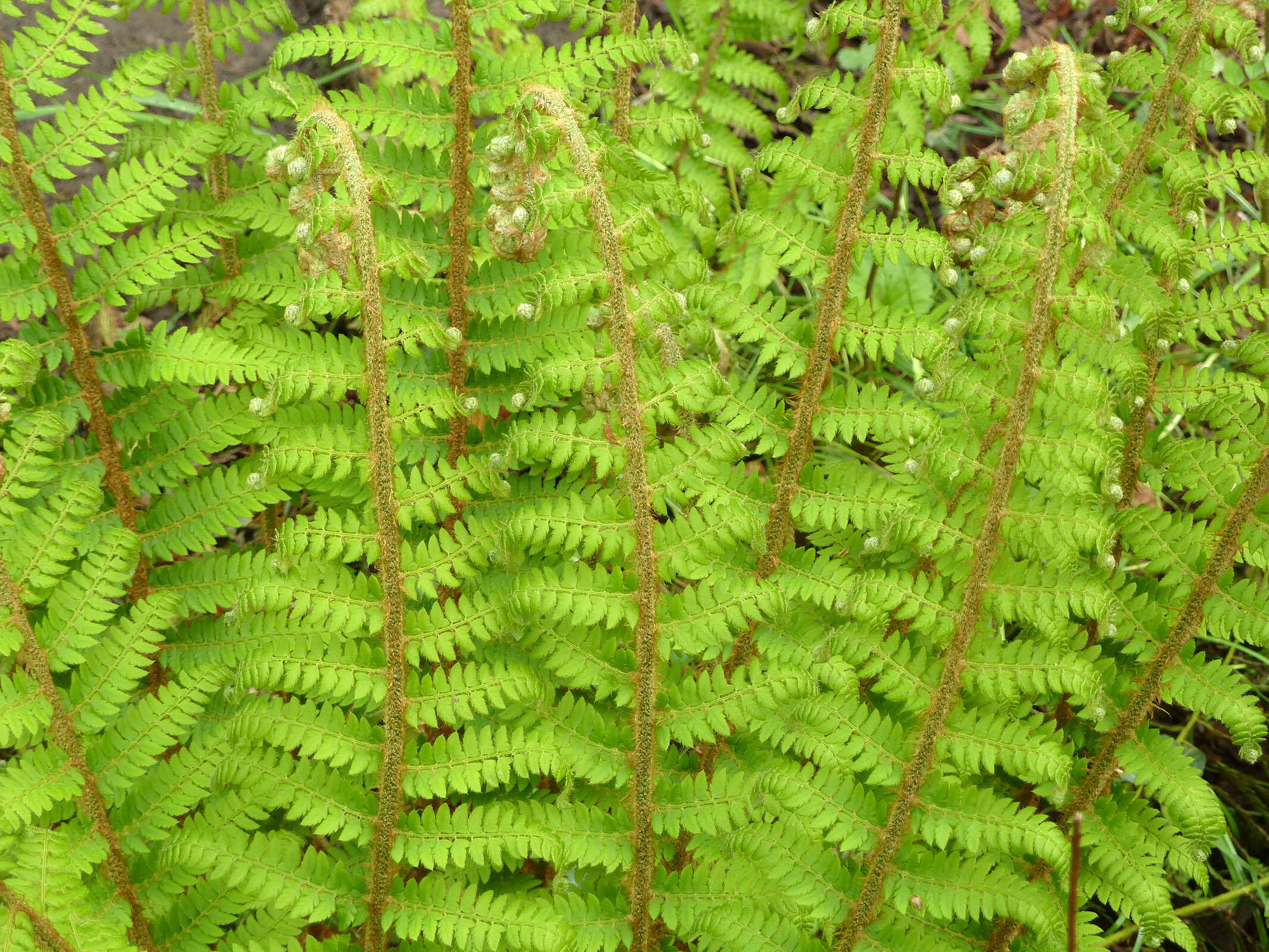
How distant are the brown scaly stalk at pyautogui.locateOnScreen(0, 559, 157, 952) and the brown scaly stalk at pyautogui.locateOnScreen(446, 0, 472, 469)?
31.2 inches

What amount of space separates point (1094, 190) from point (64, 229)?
6.43 feet

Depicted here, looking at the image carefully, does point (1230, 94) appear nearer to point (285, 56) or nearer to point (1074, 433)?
point (1074, 433)

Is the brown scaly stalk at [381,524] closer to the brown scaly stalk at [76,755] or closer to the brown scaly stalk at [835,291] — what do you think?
the brown scaly stalk at [76,755]

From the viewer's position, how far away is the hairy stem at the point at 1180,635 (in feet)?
6.41

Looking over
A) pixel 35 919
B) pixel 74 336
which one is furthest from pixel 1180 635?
pixel 74 336

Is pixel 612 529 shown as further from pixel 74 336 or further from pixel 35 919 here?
pixel 74 336

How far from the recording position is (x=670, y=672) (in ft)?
6.46

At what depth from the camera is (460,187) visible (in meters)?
2.06

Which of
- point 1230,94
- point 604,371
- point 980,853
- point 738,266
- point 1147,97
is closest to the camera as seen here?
point 604,371

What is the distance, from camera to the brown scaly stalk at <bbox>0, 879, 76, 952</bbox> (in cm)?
148

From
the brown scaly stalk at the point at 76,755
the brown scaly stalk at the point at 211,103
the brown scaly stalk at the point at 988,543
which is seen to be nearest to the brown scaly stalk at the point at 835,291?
the brown scaly stalk at the point at 988,543

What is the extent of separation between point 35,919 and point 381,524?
71 cm

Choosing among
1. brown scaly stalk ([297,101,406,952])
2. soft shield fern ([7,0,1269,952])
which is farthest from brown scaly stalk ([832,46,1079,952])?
brown scaly stalk ([297,101,406,952])

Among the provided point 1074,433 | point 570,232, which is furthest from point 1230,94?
point 570,232
